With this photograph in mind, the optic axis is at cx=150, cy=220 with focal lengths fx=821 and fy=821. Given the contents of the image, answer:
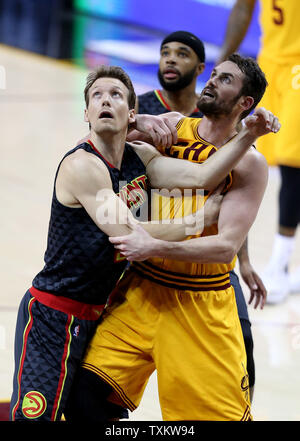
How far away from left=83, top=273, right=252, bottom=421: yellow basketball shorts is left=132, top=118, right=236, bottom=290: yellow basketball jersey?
0.05m

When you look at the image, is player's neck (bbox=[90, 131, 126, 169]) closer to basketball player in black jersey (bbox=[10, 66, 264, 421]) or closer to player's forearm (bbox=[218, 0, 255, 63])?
basketball player in black jersey (bbox=[10, 66, 264, 421])

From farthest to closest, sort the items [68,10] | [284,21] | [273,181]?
[68,10] → [273,181] → [284,21]

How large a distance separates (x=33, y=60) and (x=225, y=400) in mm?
10336

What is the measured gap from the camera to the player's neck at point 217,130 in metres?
3.65

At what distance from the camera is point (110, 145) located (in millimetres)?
3445

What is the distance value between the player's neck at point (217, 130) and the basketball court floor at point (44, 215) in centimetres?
166

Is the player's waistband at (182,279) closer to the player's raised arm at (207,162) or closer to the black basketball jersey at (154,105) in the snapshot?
the player's raised arm at (207,162)

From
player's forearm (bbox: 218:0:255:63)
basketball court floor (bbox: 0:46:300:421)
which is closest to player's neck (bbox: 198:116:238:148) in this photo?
basketball court floor (bbox: 0:46:300:421)

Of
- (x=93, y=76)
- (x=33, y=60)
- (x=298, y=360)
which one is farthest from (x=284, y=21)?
(x=33, y=60)

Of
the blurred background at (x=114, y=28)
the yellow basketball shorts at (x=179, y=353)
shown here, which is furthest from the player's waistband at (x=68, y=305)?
the blurred background at (x=114, y=28)

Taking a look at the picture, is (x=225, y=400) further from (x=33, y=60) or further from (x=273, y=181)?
(x=33, y=60)

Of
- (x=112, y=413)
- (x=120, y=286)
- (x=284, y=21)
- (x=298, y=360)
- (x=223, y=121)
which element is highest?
(x=284, y=21)

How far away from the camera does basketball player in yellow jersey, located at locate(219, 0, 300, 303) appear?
595 cm

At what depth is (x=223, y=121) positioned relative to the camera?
364cm
